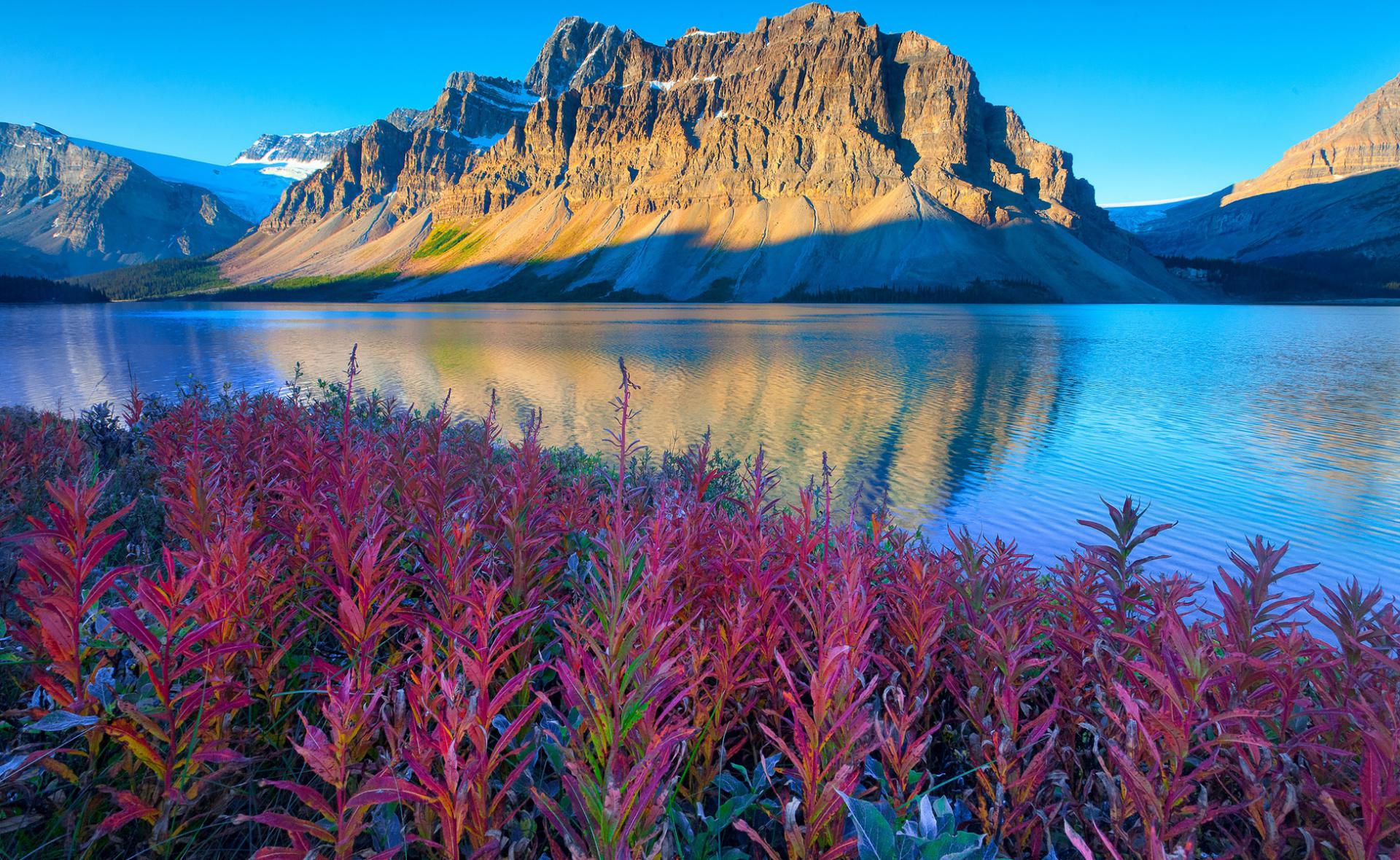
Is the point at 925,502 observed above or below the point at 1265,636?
below

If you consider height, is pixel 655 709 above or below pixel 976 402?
above

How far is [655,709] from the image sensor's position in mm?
2074

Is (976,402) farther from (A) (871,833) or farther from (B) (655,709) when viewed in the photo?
(B) (655,709)

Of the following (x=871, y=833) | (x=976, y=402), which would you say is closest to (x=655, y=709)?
(x=871, y=833)

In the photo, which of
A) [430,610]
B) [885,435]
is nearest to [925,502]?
[885,435]

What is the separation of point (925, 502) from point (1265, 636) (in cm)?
1436

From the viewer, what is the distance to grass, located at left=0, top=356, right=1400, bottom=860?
1.95 metres

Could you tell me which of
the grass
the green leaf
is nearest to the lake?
the grass

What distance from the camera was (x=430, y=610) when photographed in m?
3.82

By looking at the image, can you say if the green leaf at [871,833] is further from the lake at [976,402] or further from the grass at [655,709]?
the lake at [976,402]

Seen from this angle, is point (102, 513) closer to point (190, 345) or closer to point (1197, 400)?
point (1197, 400)

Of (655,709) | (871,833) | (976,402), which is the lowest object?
(976,402)

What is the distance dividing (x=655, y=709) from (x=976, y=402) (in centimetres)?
3160

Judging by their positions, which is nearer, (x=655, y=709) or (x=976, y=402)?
(x=655, y=709)
